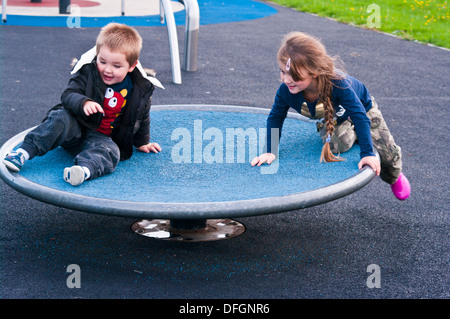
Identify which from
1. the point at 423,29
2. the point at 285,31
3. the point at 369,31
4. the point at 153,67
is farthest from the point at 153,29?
the point at 423,29

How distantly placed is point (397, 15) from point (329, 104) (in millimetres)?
8229

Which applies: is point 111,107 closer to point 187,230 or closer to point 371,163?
point 187,230

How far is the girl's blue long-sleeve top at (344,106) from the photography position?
2.57m

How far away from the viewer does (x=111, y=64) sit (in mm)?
2561

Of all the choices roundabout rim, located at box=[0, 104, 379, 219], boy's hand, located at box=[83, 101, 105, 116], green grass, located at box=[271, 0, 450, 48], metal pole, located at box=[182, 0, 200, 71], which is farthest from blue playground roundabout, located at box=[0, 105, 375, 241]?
green grass, located at box=[271, 0, 450, 48]

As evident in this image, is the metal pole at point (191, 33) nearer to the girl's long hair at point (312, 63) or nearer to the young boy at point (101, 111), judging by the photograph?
the young boy at point (101, 111)

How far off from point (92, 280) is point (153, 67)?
4186 millimetres

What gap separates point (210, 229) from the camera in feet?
9.27

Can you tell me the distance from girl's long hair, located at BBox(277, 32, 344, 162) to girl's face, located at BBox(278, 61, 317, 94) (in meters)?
0.01

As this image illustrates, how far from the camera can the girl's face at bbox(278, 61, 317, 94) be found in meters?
2.52

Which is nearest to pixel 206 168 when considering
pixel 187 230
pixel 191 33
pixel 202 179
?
pixel 202 179

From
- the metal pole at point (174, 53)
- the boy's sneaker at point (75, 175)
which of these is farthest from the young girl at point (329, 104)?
the metal pole at point (174, 53)

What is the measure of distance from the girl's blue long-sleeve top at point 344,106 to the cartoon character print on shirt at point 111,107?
2.22ft
